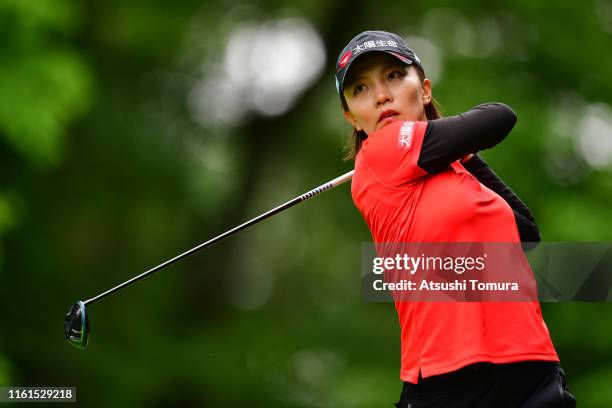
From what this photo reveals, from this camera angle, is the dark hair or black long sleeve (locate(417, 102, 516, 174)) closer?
black long sleeve (locate(417, 102, 516, 174))

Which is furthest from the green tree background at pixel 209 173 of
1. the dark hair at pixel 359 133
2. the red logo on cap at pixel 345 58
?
the red logo on cap at pixel 345 58

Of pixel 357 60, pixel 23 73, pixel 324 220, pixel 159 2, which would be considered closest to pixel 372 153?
pixel 357 60

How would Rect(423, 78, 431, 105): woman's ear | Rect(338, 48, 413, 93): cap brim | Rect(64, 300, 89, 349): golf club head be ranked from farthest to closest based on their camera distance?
Rect(64, 300, 89, 349): golf club head < Rect(423, 78, 431, 105): woman's ear < Rect(338, 48, 413, 93): cap brim

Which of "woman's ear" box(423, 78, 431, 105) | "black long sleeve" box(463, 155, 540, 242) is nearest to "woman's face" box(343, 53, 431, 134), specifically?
"woman's ear" box(423, 78, 431, 105)

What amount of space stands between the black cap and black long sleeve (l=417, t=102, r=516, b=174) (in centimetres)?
26

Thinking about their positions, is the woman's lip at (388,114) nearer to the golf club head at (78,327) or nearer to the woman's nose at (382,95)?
the woman's nose at (382,95)

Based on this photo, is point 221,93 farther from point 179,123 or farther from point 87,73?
point 87,73

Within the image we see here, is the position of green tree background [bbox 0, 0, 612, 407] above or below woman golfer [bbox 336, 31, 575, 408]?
above

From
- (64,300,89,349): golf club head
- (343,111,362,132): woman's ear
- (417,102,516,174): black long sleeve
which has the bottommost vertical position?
(417,102,516,174): black long sleeve

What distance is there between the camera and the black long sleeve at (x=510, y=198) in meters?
3.02

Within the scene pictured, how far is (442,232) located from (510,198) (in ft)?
1.96

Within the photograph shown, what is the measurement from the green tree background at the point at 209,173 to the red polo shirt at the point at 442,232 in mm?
4089

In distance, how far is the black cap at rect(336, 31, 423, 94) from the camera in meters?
2.77

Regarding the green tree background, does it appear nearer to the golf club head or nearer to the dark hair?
the golf club head
